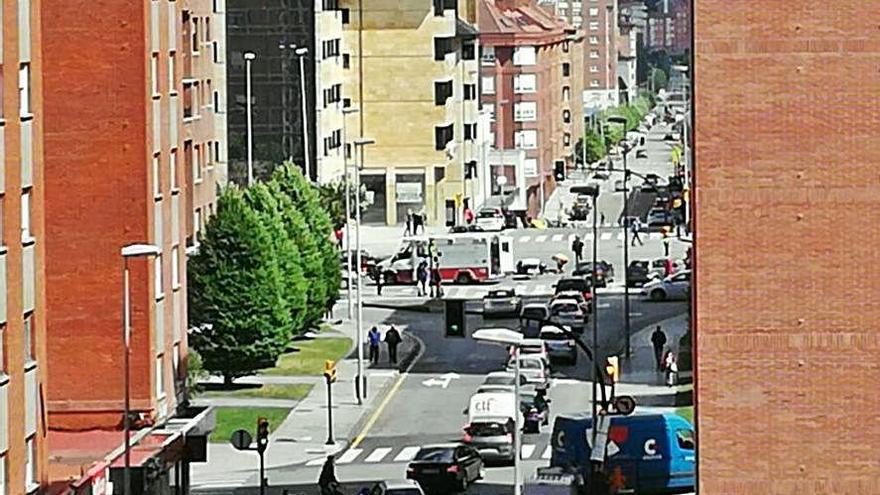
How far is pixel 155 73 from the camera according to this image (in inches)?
2216

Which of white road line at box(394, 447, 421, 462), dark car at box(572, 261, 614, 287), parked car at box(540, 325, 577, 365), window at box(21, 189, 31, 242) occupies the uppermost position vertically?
window at box(21, 189, 31, 242)

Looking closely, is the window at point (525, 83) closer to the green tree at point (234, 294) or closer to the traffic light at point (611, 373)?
the green tree at point (234, 294)

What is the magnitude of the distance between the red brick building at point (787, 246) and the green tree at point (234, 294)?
112ft

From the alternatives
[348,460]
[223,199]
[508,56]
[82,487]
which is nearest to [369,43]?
[508,56]

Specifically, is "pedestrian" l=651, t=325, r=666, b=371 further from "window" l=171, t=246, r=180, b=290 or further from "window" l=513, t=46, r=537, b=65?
"window" l=513, t=46, r=537, b=65

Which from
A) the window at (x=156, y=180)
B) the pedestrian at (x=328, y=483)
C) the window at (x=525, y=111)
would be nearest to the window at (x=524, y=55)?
the window at (x=525, y=111)

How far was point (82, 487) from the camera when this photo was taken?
4250 centimetres

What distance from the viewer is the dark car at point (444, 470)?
53312mm

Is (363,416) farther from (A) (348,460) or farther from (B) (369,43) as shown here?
(B) (369,43)

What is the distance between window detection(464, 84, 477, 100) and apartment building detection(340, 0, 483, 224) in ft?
23.6

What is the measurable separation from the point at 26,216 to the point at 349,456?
21.5 meters

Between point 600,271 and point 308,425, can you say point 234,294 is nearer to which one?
point 308,425

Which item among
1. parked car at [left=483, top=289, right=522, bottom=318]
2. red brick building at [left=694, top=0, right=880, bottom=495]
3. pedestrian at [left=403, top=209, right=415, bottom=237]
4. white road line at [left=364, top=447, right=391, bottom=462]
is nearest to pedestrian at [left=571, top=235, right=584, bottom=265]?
pedestrian at [left=403, top=209, right=415, bottom=237]

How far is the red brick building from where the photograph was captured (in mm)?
35688
